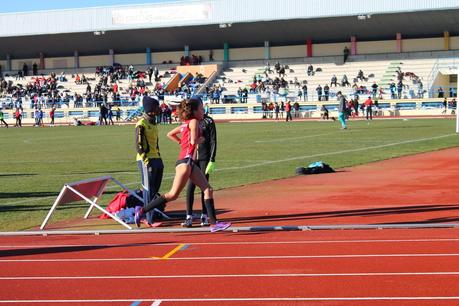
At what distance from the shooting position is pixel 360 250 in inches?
356

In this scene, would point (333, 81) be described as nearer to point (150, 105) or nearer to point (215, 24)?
point (215, 24)

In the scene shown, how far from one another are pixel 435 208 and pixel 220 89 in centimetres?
5821

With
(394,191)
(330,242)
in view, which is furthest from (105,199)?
(330,242)

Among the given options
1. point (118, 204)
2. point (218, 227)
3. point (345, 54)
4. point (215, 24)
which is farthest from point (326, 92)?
point (218, 227)

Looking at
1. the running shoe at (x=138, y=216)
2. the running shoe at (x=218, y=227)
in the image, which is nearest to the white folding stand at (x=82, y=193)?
the running shoe at (x=138, y=216)

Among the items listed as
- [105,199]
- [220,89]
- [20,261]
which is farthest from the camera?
[220,89]

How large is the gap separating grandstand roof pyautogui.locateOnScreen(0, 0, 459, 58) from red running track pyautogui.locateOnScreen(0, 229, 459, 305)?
6006 cm

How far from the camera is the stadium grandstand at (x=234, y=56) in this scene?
66.8m

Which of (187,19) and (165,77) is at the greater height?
(187,19)

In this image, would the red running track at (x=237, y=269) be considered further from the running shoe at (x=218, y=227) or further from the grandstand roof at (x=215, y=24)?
the grandstand roof at (x=215, y=24)

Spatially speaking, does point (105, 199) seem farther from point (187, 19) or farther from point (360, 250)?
point (187, 19)

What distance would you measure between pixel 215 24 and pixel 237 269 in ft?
228

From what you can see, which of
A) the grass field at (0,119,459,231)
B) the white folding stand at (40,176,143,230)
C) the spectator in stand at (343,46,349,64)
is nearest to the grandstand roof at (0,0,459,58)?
the spectator in stand at (343,46,349,64)

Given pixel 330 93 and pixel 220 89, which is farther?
pixel 220 89
